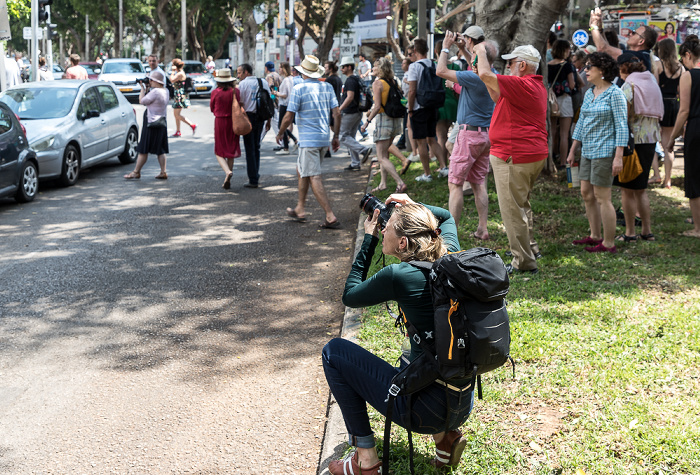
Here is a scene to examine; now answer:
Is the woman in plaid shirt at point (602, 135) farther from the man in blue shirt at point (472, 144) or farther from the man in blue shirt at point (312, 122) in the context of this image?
the man in blue shirt at point (312, 122)

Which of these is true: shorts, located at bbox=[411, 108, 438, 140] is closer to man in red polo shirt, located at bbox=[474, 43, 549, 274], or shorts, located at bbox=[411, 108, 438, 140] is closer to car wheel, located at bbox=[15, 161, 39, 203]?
man in red polo shirt, located at bbox=[474, 43, 549, 274]

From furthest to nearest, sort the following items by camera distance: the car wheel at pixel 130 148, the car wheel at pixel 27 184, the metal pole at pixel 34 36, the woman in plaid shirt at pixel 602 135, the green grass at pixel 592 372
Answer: the metal pole at pixel 34 36 < the car wheel at pixel 130 148 < the car wheel at pixel 27 184 < the woman in plaid shirt at pixel 602 135 < the green grass at pixel 592 372

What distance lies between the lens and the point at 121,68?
104 ft

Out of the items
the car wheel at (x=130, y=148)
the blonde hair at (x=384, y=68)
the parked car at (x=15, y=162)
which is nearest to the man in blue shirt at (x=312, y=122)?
the blonde hair at (x=384, y=68)

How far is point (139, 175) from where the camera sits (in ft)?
42.2

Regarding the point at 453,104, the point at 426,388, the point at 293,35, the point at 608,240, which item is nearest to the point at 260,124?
the point at 453,104

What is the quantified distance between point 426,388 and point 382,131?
309 inches

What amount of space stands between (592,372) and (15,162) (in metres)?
8.40

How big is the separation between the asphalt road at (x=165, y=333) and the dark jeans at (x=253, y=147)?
1191 mm

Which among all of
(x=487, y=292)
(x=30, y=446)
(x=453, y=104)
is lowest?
(x=30, y=446)

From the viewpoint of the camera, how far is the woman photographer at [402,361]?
327 cm

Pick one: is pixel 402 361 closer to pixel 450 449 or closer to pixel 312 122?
pixel 450 449

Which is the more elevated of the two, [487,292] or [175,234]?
[487,292]

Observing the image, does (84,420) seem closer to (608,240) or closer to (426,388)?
(426,388)
